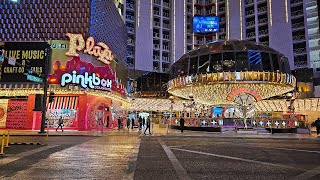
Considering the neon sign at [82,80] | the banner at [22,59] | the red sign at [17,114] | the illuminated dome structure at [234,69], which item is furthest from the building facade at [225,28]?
the illuminated dome structure at [234,69]

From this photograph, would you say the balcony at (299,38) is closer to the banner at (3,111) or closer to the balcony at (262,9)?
the balcony at (262,9)

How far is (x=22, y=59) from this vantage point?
3123cm

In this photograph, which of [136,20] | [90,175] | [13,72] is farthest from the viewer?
[136,20]

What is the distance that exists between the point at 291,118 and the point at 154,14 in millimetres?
46188

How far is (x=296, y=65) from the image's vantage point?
5950cm

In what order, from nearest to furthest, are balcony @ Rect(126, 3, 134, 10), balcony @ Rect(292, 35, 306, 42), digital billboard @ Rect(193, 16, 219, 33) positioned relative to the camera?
balcony @ Rect(292, 35, 306, 42) < balcony @ Rect(126, 3, 134, 10) < digital billboard @ Rect(193, 16, 219, 33)

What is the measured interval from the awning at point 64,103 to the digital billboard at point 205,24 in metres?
43.7

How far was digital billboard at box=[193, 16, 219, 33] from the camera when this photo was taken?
67125mm

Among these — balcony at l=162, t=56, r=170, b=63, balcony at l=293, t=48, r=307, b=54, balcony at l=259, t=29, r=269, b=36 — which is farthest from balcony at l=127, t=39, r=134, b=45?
balcony at l=293, t=48, r=307, b=54

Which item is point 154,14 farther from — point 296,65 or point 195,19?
point 296,65

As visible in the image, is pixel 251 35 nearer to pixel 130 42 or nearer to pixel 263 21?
pixel 263 21

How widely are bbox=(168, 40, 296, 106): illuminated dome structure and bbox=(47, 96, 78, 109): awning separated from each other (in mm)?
11004

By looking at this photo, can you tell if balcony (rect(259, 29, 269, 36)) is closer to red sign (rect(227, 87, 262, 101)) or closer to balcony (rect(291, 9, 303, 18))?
balcony (rect(291, 9, 303, 18))

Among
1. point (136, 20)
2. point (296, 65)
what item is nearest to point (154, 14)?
point (136, 20)
